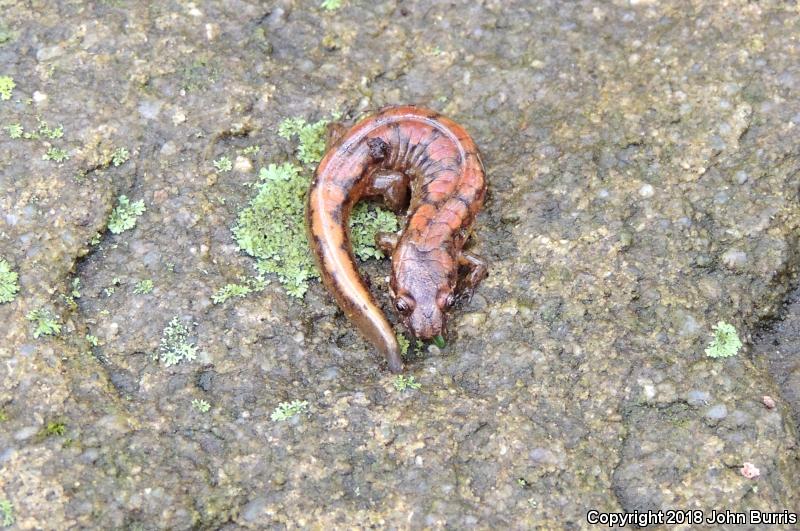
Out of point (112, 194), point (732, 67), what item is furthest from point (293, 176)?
point (732, 67)

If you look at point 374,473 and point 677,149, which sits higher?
point 677,149

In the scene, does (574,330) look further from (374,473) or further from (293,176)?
(293,176)

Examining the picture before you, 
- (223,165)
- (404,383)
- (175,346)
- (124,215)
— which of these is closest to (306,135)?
(223,165)

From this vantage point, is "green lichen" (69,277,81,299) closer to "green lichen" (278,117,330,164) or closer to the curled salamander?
the curled salamander

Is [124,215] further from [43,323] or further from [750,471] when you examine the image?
[750,471]

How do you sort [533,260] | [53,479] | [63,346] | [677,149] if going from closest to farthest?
1. [53,479]
2. [63,346]
3. [533,260]
4. [677,149]

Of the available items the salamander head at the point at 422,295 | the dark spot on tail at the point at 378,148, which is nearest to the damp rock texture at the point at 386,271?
the salamander head at the point at 422,295

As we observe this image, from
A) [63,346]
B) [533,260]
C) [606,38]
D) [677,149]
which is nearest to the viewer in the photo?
[63,346]
